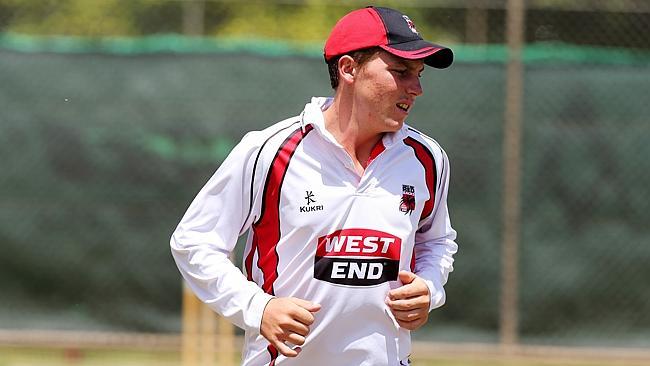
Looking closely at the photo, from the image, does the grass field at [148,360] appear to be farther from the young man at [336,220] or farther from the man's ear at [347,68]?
the man's ear at [347,68]

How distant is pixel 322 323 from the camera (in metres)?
4.05

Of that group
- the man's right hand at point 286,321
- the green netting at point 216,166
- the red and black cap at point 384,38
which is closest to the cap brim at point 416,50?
the red and black cap at point 384,38

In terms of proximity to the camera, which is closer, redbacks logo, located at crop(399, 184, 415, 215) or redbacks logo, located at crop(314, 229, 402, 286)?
redbacks logo, located at crop(314, 229, 402, 286)

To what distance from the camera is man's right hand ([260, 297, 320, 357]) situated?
153 inches

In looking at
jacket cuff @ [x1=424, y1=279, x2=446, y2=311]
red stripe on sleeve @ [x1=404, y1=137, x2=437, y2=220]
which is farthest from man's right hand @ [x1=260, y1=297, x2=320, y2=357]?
red stripe on sleeve @ [x1=404, y1=137, x2=437, y2=220]

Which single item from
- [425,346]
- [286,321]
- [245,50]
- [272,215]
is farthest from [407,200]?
[245,50]

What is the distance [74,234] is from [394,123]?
5.34m

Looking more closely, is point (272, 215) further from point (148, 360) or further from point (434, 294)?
point (148, 360)

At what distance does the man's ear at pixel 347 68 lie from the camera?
419cm

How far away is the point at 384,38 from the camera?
4078mm

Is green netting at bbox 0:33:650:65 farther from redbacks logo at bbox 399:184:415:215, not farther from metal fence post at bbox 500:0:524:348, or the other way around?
redbacks logo at bbox 399:184:415:215

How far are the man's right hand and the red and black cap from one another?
901 mm

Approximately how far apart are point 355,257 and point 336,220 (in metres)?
0.14

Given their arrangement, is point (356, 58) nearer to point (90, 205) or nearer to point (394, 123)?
point (394, 123)
